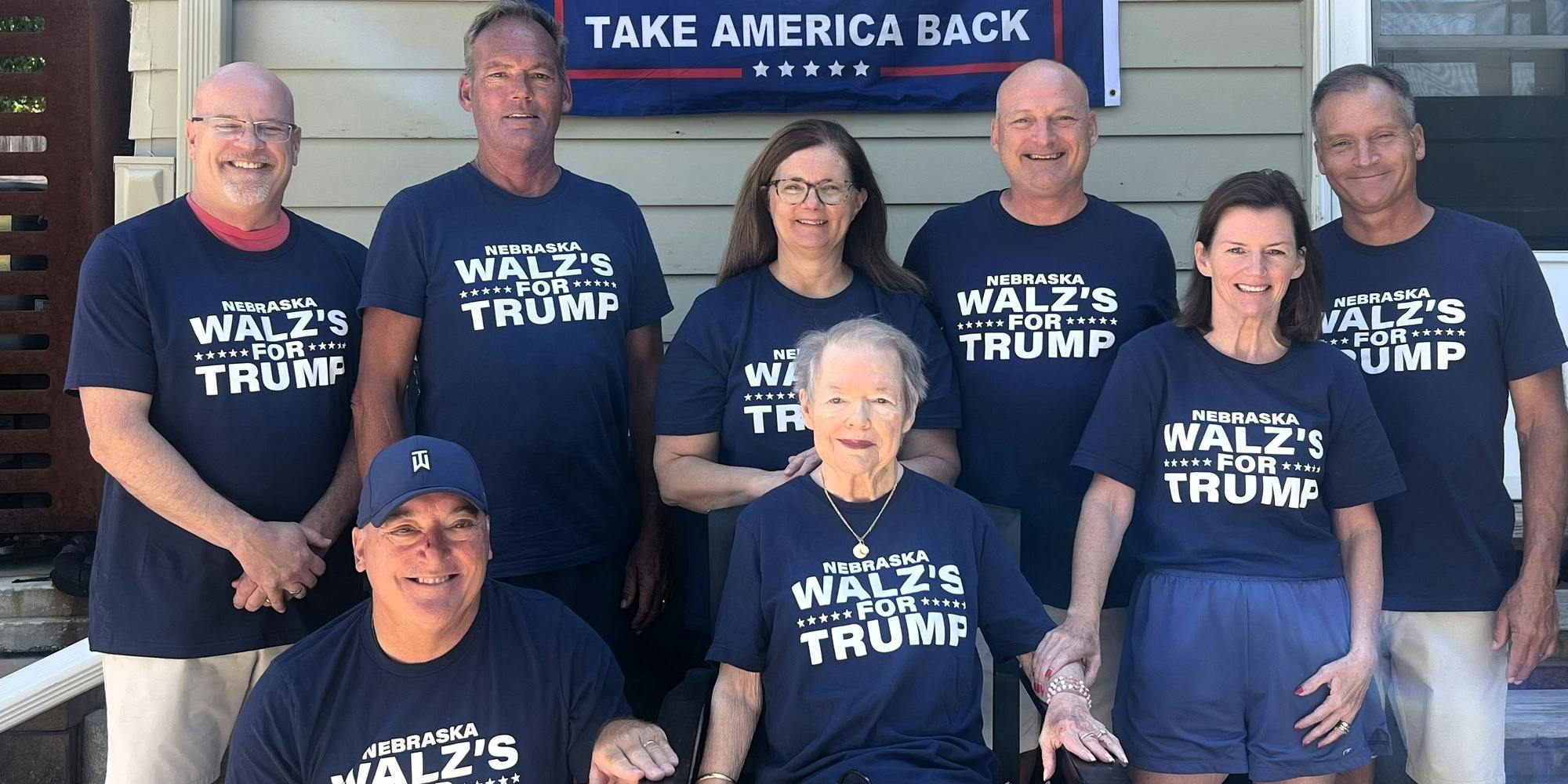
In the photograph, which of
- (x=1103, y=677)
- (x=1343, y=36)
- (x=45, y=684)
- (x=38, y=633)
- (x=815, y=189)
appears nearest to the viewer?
(x=815, y=189)

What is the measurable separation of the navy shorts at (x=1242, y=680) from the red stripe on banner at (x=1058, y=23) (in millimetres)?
2027

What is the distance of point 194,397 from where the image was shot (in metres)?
2.36

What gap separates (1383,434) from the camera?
7.78 ft

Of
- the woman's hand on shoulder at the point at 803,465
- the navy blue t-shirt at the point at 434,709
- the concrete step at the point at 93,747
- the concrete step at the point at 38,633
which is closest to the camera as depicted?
the navy blue t-shirt at the point at 434,709

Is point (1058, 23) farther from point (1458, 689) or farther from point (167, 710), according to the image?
point (167, 710)

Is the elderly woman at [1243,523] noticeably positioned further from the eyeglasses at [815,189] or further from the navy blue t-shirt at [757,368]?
the eyeglasses at [815,189]

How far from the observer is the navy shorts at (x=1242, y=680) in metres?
2.28

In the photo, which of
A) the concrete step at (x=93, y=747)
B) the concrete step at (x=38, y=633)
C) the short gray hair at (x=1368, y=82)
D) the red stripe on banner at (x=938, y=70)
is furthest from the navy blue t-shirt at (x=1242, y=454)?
the concrete step at (x=38, y=633)

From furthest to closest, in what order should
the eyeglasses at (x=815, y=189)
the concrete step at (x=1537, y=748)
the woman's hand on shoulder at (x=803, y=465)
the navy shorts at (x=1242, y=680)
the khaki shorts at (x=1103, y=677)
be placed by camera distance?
the concrete step at (x=1537, y=748) < the khaki shorts at (x=1103, y=677) < the eyeglasses at (x=815, y=189) < the woman's hand on shoulder at (x=803, y=465) < the navy shorts at (x=1242, y=680)

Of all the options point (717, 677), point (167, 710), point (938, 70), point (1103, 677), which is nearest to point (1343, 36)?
point (938, 70)

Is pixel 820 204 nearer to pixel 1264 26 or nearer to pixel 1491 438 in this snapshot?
pixel 1491 438

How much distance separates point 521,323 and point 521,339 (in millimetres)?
32

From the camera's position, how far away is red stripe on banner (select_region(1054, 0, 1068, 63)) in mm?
3807

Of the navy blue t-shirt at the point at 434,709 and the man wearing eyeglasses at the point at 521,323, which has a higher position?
the man wearing eyeglasses at the point at 521,323
